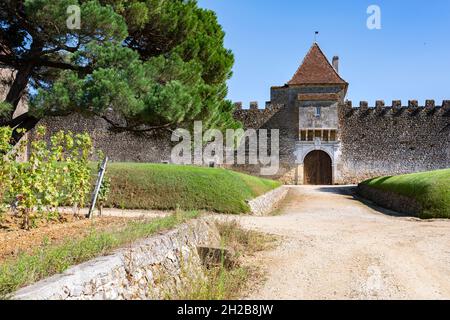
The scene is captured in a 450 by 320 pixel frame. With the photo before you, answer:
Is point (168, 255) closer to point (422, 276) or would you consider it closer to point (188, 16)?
point (422, 276)

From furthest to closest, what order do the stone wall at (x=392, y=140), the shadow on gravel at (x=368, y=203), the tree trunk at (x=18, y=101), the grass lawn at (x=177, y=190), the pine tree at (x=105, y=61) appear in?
1. the stone wall at (x=392, y=140)
2. the shadow on gravel at (x=368, y=203)
3. the grass lawn at (x=177, y=190)
4. the tree trunk at (x=18, y=101)
5. the pine tree at (x=105, y=61)

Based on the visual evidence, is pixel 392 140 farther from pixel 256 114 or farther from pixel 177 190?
pixel 177 190

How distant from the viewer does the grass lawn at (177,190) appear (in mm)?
10719

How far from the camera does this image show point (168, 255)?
15.4 feet

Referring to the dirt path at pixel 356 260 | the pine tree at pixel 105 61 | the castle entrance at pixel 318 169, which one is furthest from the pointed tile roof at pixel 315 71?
the dirt path at pixel 356 260

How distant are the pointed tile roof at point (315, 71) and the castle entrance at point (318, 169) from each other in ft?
13.3

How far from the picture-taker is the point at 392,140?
23.2 m

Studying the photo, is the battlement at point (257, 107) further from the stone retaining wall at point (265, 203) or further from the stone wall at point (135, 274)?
the stone wall at point (135, 274)

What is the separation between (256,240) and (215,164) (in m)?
17.2

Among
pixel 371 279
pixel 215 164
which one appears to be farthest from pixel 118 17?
pixel 215 164

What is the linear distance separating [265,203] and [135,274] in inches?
335

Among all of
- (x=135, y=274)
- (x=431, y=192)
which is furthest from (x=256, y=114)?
(x=135, y=274)

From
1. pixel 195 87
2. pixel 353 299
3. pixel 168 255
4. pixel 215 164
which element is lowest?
pixel 353 299

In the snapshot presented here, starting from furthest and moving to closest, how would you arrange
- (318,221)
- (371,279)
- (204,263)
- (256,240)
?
(318,221) → (256,240) → (204,263) → (371,279)
